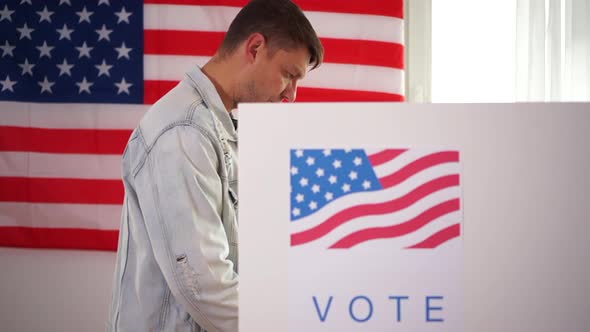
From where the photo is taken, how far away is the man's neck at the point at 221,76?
1298 mm

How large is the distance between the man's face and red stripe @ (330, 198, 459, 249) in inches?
26.1

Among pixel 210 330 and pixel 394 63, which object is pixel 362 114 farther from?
pixel 394 63

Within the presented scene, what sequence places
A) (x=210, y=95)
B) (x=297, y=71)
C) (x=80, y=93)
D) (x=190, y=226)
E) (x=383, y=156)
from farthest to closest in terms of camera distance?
(x=80, y=93), (x=297, y=71), (x=210, y=95), (x=190, y=226), (x=383, y=156)

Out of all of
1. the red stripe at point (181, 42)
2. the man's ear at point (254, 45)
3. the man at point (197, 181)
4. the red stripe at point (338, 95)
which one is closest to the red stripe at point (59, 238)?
the red stripe at point (181, 42)

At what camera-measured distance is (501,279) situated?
27.8 inches

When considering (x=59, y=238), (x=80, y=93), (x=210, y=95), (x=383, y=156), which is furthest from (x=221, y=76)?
(x=59, y=238)

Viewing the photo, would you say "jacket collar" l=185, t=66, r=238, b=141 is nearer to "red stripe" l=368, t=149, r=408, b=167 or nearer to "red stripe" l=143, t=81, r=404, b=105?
"red stripe" l=368, t=149, r=408, b=167

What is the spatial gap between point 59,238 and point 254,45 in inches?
57.4

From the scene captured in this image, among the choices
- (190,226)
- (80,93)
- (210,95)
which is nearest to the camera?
(190,226)

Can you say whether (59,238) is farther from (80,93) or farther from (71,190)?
(80,93)

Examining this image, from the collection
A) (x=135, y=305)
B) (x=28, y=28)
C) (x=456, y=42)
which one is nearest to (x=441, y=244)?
(x=135, y=305)

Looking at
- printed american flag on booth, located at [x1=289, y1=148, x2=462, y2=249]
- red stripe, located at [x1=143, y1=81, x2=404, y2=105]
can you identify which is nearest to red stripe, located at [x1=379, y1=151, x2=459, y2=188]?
printed american flag on booth, located at [x1=289, y1=148, x2=462, y2=249]

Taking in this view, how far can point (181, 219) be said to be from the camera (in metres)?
1.03

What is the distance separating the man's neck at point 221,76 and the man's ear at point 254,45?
54mm
